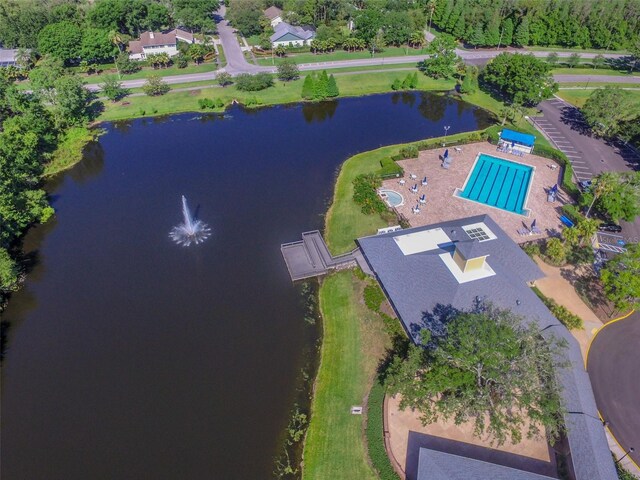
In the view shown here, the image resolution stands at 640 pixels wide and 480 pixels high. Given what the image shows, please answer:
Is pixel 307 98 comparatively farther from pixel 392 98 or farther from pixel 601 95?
pixel 601 95

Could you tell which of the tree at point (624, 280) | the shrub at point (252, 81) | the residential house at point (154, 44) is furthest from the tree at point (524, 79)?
the residential house at point (154, 44)

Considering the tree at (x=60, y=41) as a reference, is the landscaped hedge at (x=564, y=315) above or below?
below

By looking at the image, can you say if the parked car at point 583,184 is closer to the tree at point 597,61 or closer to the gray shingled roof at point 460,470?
the gray shingled roof at point 460,470

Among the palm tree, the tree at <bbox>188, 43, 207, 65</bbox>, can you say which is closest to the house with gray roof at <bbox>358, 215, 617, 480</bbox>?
the tree at <bbox>188, 43, 207, 65</bbox>

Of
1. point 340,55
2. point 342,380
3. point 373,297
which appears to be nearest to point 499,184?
point 373,297

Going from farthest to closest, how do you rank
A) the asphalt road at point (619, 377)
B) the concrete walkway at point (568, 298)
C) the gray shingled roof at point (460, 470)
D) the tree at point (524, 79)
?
the tree at point (524, 79)
the concrete walkway at point (568, 298)
the asphalt road at point (619, 377)
the gray shingled roof at point (460, 470)

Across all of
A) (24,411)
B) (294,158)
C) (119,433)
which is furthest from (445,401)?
(294,158)

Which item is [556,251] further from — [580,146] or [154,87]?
[154,87]
